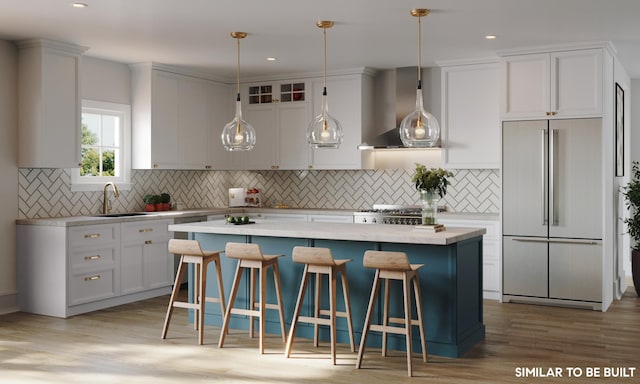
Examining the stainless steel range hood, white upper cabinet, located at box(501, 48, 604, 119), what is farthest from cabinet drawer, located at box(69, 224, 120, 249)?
white upper cabinet, located at box(501, 48, 604, 119)

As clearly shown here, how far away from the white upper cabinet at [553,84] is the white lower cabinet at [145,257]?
375 cm

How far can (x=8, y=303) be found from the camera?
619 centimetres

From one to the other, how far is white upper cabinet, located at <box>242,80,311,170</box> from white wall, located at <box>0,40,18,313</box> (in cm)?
297

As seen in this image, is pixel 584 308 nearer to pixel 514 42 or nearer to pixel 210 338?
pixel 514 42

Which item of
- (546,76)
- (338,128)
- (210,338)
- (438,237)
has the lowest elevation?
(210,338)

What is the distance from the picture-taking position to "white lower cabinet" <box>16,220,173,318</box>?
6.03m

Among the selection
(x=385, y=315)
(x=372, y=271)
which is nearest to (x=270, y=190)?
(x=372, y=271)

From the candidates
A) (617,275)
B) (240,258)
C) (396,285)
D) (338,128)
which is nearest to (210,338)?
(240,258)

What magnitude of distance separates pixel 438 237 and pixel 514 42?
2641 mm

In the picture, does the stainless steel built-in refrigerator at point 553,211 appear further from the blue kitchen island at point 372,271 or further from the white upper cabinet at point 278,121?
the white upper cabinet at point 278,121

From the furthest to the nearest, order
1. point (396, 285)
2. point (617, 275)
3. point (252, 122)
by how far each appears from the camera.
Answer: point (252, 122)
point (617, 275)
point (396, 285)

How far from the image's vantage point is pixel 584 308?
6355 millimetres

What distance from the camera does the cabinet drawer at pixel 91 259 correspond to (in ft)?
20.0

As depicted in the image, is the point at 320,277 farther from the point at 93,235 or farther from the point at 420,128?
the point at 93,235
